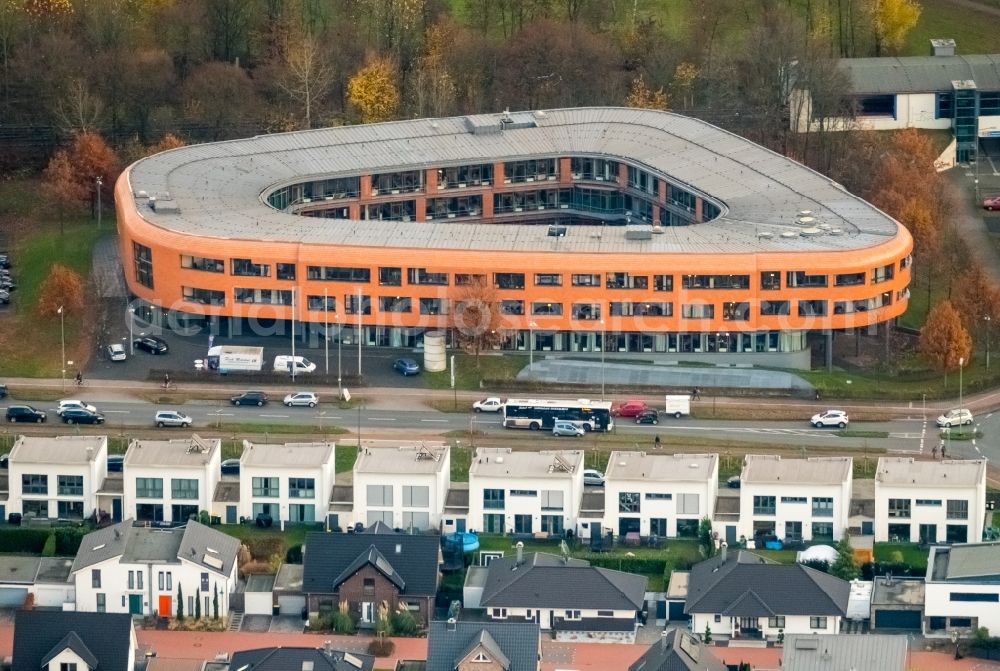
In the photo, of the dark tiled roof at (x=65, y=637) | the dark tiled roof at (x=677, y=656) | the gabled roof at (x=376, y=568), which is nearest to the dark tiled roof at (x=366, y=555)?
the gabled roof at (x=376, y=568)

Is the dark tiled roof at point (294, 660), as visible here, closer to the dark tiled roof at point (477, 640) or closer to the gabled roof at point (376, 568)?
the dark tiled roof at point (477, 640)

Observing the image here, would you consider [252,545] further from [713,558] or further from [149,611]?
[713,558]

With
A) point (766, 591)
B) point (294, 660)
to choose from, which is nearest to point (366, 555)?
point (294, 660)

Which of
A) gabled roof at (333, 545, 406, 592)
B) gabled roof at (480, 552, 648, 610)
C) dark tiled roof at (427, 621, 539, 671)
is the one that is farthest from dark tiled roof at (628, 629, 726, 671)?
gabled roof at (333, 545, 406, 592)

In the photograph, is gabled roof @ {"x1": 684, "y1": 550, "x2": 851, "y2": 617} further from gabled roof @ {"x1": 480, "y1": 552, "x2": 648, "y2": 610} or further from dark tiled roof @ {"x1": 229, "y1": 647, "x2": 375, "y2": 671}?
dark tiled roof @ {"x1": 229, "y1": 647, "x2": 375, "y2": 671}

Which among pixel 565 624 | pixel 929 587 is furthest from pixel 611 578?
pixel 929 587

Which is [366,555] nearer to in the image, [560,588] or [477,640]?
[560,588]
